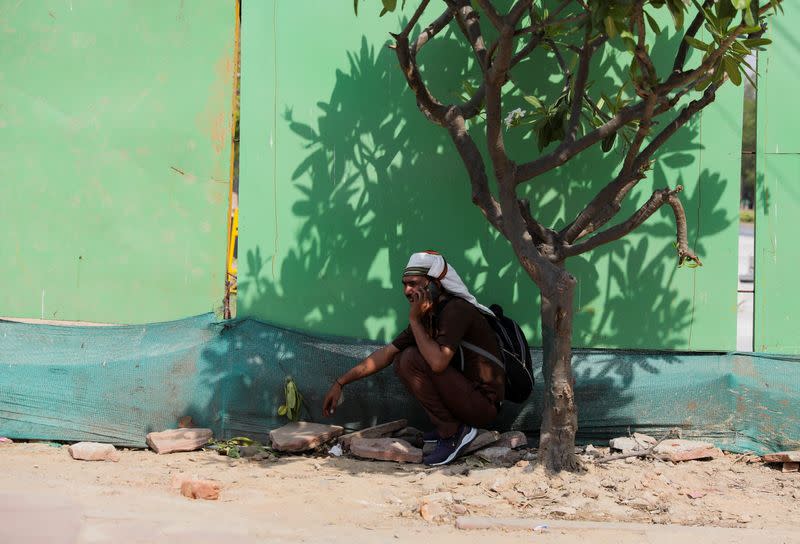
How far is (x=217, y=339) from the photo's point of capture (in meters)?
5.95

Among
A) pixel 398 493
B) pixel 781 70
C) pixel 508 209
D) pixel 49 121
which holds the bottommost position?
pixel 398 493

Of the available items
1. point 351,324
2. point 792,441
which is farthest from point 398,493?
point 792,441

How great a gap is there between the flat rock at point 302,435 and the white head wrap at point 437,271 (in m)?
1.10

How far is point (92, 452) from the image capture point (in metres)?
5.56

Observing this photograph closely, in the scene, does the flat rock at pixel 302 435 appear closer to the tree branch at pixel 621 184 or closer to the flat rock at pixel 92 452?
Answer: the flat rock at pixel 92 452

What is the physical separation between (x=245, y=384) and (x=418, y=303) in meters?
1.29

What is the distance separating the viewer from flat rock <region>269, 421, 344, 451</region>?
570 centimetres

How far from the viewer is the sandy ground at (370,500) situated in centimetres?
429

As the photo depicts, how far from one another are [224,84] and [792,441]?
410 centimetres

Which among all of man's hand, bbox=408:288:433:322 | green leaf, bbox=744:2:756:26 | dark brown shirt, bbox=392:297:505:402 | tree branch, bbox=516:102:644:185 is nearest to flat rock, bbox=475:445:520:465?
dark brown shirt, bbox=392:297:505:402

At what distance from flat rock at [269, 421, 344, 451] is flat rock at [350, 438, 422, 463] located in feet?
0.73

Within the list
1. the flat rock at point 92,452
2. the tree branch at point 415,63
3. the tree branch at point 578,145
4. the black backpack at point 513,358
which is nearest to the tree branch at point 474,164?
the tree branch at point 415,63

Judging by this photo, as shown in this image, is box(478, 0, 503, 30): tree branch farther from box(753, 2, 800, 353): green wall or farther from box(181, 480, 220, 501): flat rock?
box(181, 480, 220, 501): flat rock

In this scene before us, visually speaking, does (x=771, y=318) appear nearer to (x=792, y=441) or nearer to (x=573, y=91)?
(x=792, y=441)
